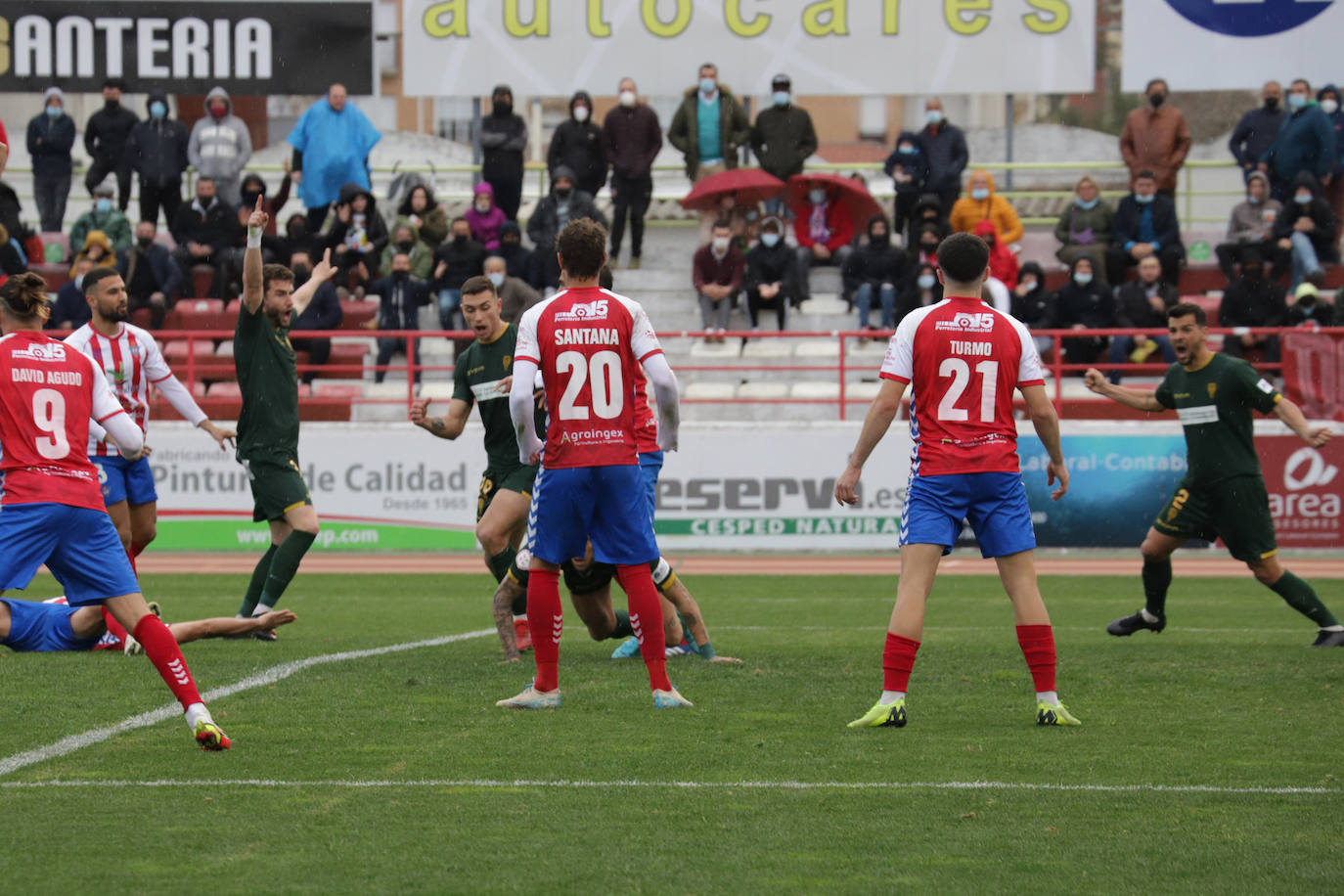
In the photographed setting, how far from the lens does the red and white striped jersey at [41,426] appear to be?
6805 millimetres

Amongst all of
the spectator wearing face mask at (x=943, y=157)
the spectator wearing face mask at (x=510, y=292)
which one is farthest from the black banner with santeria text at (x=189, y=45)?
the spectator wearing face mask at (x=943, y=157)

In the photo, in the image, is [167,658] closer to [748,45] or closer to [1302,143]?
[1302,143]

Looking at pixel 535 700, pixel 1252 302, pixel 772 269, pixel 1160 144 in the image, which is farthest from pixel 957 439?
pixel 1160 144

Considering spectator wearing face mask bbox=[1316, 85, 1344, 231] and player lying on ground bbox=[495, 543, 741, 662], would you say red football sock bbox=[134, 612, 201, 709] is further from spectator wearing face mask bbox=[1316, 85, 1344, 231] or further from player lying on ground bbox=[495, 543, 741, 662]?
spectator wearing face mask bbox=[1316, 85, 1344, 231]

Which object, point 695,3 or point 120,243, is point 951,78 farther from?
point 120,243

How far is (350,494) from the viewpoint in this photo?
762 inches

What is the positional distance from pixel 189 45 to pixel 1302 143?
15737 millimetres

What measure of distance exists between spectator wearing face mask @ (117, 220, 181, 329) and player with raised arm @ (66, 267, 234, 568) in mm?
11557

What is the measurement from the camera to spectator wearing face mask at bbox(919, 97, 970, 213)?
22.6m

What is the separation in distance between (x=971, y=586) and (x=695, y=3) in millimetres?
12310

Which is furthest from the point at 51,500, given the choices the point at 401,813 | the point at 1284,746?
the point at 1284,746

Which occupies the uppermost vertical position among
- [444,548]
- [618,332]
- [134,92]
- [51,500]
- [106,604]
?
[134,92]

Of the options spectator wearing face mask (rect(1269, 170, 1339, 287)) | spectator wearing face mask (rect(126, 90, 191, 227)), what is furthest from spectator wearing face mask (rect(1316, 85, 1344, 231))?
spectator wearing face mask (rect(126, 90, 191, 227))

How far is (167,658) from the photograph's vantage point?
21.7 feet
